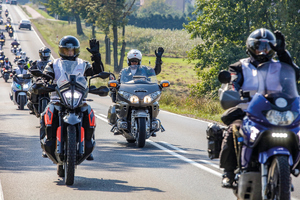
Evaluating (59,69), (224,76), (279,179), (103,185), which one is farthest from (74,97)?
(279,179)

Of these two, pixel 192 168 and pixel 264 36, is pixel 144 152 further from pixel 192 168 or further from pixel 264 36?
pixel 264 36

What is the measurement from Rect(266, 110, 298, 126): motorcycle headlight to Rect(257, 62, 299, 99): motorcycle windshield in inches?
10.0

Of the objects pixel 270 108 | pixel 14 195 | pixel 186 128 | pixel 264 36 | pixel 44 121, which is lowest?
pixel 186 128

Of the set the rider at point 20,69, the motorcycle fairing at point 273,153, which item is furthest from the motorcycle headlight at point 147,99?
the rider at point 20,69

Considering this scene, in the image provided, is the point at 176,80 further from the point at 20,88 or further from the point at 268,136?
the point at 268,136

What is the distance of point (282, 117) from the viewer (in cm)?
494

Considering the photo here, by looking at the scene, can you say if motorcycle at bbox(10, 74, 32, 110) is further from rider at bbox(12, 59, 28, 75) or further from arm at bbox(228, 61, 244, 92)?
arm at bbox(228, 61, 244, 92)

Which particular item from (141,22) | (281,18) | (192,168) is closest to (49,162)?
(192,168)

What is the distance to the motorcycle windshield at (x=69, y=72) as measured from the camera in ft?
23.0

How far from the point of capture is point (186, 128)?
14.5 m

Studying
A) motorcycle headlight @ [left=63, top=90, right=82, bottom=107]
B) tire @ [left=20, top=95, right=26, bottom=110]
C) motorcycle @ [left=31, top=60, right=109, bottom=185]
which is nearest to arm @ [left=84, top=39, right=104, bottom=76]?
motorcycle @ [left=31, top=60, right=109, bottom=185]

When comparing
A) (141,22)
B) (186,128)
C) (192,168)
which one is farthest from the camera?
(141,22)

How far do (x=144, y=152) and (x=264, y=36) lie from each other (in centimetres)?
488

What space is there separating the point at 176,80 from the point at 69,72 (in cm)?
4218
